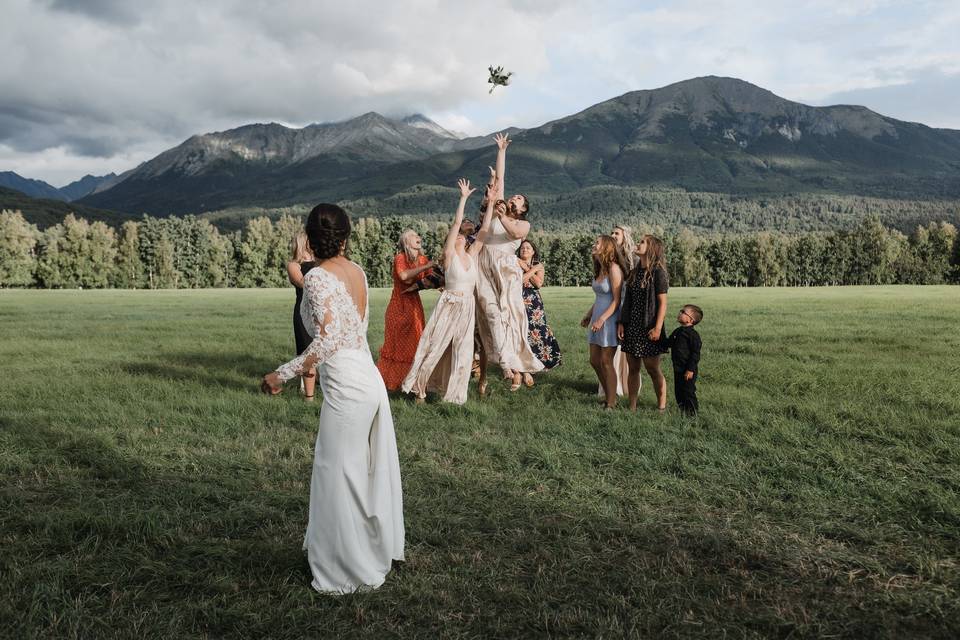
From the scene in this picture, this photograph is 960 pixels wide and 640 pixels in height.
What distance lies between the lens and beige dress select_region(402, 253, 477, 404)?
9969 mm

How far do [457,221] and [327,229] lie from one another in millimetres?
4604

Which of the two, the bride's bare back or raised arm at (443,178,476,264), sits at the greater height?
raised arm at (443,178,476,264)

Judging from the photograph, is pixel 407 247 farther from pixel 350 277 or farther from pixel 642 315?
pixel 350 277

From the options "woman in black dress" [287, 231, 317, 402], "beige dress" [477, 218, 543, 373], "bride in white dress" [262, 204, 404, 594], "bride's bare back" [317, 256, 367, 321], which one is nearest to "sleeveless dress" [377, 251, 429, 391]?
"beige dress" [477, 218, 543, 373]

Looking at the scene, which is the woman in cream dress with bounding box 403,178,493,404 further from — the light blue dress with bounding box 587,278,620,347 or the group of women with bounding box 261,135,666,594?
the light blue dress with bounding box 587,278,620,347

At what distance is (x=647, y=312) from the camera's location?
928 centimetres

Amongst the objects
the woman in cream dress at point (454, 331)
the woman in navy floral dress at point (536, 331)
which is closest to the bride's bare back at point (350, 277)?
the woman in cream dress at point (454, 331)

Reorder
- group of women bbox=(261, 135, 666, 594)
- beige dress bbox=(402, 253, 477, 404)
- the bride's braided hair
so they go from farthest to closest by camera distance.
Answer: beige dress bbox=(402, 253, 477, 404) < group of women bbox=(261, 135, 666, 594) < the bride's braided hair

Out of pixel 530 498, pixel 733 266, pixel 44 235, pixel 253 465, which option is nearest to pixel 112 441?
pixel 253 465

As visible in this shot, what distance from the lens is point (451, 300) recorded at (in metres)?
9.97

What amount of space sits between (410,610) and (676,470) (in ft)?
12.5

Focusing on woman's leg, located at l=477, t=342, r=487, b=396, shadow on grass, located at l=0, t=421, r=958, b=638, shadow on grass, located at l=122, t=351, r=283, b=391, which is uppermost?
woman's leg, located at l=477, t=342, r=487, b=396

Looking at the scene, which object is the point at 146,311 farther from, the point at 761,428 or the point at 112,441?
the point at 761,428

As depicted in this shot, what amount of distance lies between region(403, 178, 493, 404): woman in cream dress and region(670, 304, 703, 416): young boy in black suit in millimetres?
3155
